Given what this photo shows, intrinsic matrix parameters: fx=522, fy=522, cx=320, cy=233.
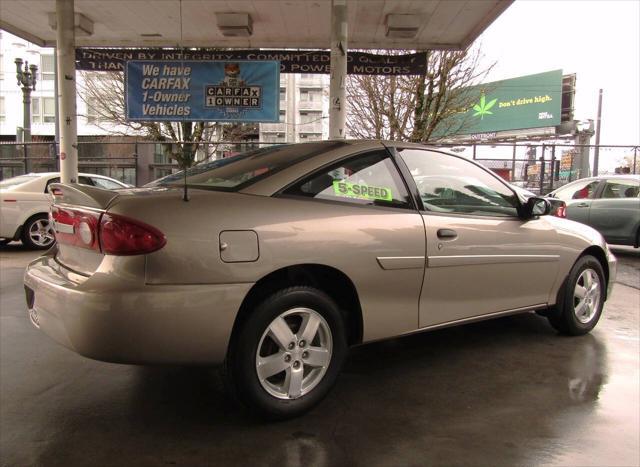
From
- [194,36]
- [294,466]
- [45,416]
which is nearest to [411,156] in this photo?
[294,466]

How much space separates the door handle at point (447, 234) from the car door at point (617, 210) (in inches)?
294

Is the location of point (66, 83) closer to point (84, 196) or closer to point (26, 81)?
point (84, 196)

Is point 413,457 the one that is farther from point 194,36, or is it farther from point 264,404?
point 194,36

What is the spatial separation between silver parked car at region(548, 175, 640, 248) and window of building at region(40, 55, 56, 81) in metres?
44.5

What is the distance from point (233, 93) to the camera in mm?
9891

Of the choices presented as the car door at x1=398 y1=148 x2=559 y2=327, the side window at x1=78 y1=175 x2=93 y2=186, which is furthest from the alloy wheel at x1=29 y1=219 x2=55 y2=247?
the car door at x1=398 y1=148 x2=559 y2=327

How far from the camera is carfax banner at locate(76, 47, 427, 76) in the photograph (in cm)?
1033

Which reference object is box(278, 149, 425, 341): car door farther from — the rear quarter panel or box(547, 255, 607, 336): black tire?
box(547, 255, 607, 336): black tire

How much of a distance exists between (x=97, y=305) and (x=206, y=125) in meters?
21.4

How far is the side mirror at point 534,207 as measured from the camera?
411cm

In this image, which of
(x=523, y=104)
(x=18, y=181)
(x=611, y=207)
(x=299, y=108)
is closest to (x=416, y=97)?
(x=611, y=207)

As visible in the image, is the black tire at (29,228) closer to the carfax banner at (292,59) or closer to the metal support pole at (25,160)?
the carfax banner at (292,59)

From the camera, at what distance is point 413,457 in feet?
8.69

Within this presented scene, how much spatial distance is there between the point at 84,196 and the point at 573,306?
3987mm
